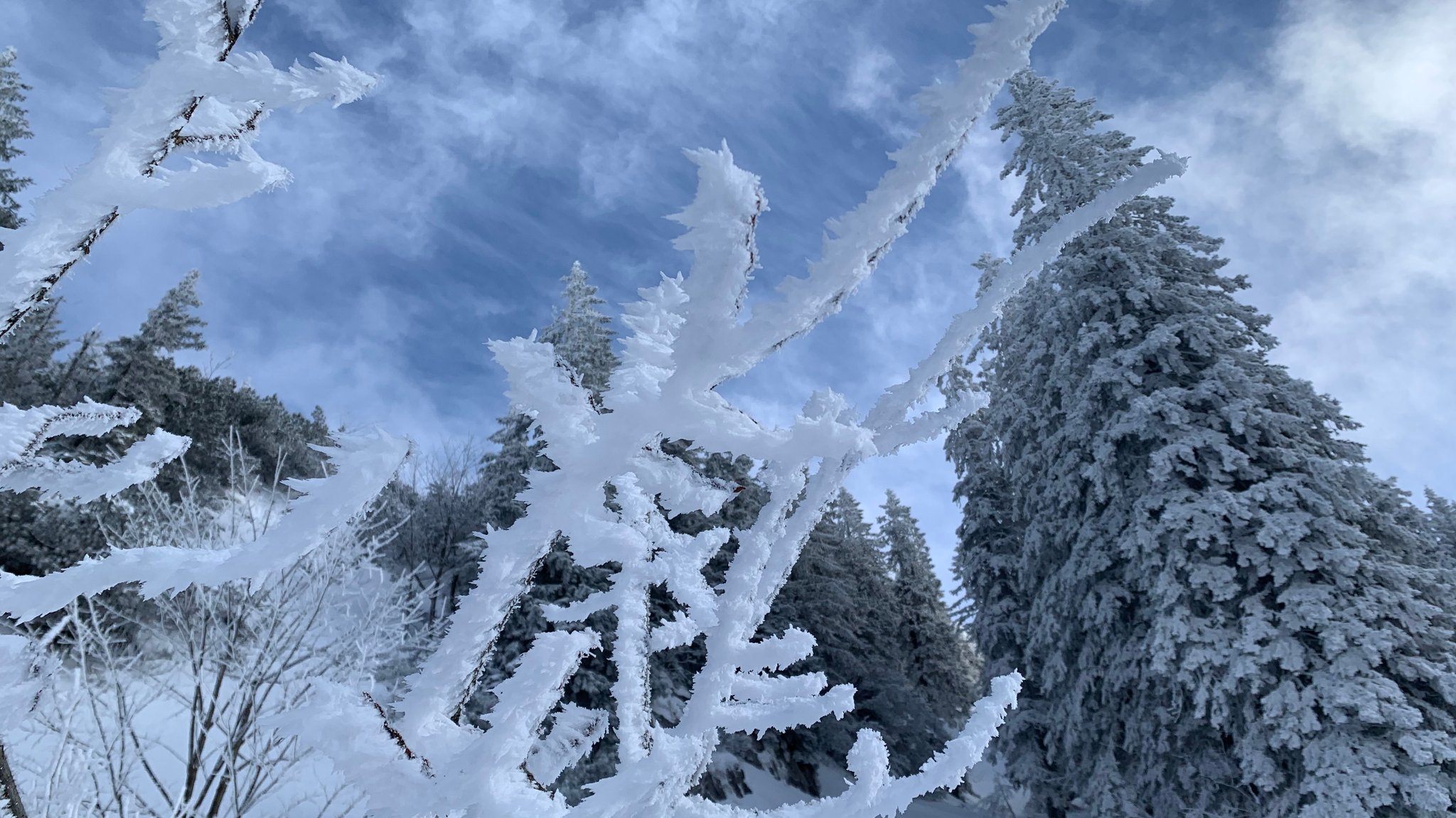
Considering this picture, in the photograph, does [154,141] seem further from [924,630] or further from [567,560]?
[924,630]

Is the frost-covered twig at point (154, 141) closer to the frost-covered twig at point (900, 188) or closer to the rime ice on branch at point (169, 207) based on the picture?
the rime ice on branch at point (169, 207)

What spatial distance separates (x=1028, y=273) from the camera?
82 centimetres

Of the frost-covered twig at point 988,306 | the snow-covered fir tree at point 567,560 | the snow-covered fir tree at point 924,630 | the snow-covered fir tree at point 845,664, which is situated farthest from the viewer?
the snow-covered fir tree at point 924,630

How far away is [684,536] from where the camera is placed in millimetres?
1171

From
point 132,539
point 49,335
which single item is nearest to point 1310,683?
point 132,539

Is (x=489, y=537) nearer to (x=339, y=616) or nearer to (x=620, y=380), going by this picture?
(x=620, y=380)

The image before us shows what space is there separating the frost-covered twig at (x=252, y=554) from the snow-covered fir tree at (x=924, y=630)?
2408 centimetres

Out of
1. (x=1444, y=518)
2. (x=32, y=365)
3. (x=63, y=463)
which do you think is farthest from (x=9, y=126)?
(x=1444, y=518)

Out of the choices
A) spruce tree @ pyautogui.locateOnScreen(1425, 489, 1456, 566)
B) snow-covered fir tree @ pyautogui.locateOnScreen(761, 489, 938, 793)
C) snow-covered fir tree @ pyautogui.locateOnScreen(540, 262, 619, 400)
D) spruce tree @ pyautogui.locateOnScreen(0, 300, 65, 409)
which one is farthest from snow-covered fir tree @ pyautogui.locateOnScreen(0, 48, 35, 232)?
spruce tree @ pyautogui.locateOnScreen(1425, 489, 1456, 566)

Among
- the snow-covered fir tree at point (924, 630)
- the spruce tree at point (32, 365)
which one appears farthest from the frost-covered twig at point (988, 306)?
the snow-covered fir tree at point (924, 630)

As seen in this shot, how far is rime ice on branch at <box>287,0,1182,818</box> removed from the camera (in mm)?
631

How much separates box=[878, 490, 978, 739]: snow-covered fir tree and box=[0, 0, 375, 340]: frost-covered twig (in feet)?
79.6

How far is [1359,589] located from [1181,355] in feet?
13.1

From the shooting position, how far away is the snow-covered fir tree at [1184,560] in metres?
7.92
